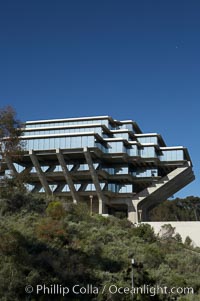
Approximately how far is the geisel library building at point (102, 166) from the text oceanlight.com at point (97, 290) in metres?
44.7

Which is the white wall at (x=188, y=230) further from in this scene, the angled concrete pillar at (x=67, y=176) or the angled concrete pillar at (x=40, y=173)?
the angled concrete pillar at (x=40, y=173)

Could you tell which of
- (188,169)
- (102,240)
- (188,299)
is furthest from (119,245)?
(188,169)

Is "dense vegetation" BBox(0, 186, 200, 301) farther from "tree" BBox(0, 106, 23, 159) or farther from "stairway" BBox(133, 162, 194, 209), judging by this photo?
"stairway" BBox(133, 162, 194, 209)

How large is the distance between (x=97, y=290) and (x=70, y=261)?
7.32 feet

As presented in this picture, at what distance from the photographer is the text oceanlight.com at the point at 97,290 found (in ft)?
62.2

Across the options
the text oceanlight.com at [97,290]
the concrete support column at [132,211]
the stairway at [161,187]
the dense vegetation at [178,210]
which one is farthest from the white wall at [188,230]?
the text oceanlight.com at [97,290]

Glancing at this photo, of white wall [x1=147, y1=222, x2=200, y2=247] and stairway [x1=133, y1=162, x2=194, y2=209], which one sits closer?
white wall [x1=147, y1=222, x2=200, y2=247]

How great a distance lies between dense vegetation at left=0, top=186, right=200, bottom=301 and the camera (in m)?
19.3

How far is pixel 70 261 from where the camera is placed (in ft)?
70.9

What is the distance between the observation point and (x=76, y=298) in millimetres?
19281

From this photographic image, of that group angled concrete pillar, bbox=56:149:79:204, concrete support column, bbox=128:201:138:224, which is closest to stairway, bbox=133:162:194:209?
concrete support column, bbox=128:201:138:224

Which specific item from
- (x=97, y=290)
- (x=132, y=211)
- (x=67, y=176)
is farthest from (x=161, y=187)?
(x=97, y=290)

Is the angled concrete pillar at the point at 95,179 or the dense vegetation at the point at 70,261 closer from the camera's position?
the dense vegetation at the point at 70,261

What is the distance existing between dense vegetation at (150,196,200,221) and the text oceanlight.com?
6787 cm
